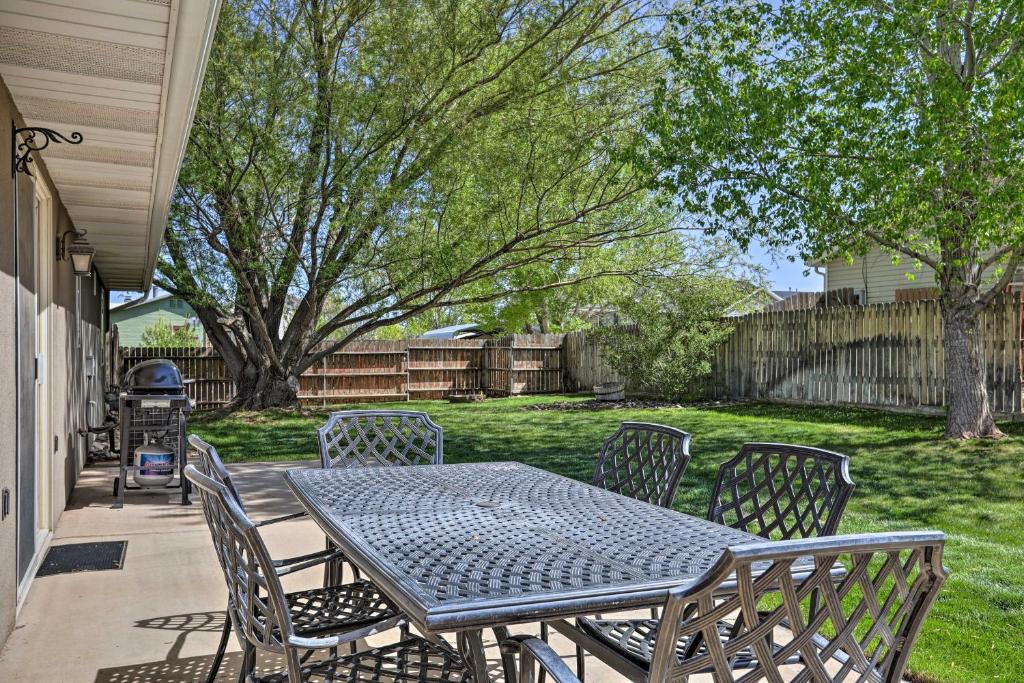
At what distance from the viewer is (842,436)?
9312 millimetres

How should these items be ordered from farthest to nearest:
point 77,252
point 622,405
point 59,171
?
1. point 622,405
2. point 77,252
3. point 59,171

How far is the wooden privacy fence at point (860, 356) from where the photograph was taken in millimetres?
9961

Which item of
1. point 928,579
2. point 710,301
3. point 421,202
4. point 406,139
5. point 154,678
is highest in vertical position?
point 406,139

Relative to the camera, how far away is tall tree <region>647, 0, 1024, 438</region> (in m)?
7.81

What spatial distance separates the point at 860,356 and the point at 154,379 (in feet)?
31.8

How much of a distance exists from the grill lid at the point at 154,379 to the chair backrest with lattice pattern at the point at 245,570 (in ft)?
15.6

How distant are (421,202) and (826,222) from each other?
4622 millimetres

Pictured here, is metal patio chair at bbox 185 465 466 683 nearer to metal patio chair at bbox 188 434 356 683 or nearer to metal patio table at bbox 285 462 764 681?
metal patio chair at bbox 188 434 356 683

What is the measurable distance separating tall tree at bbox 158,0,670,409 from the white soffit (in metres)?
3.54

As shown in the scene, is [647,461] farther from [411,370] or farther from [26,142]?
[411,370]

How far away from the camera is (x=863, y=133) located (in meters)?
8.38

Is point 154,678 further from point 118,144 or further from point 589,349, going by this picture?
point 589,349

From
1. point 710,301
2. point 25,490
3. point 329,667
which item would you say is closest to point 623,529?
point 329,667

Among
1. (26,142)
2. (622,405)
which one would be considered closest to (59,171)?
(26,142)
